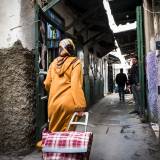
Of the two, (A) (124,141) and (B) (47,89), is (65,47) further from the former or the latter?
(A) (124,141)

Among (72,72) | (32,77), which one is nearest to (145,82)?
(32,77)

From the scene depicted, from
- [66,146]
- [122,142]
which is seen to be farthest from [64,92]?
[122,142]

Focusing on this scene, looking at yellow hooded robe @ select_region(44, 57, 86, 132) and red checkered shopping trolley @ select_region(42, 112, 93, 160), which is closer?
red checkered shopping trolley @ select_region(42, 112, 93, 160)

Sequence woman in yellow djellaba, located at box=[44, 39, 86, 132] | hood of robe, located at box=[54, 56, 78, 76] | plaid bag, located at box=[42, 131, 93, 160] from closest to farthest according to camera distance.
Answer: plaid bag, located at box=[42, 131, 93, 160], woman in yellow djellaba, located at box=[44, 39, 86, 132], hood of robe, located at box=[54, 56, 78, 76]

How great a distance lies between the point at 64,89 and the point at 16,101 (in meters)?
1.81

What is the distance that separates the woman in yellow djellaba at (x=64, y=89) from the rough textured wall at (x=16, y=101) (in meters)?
1.51

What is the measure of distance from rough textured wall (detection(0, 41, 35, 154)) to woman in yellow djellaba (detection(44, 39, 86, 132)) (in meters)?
1.51

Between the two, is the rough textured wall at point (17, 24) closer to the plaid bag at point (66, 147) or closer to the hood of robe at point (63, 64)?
the hood of robe at point (63, 64)

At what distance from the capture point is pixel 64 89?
206 inches

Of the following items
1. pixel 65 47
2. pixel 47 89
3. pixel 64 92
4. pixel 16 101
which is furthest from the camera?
pixel 16 101

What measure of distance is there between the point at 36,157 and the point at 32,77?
4.82ft

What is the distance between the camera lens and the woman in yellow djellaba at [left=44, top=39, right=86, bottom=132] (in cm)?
511

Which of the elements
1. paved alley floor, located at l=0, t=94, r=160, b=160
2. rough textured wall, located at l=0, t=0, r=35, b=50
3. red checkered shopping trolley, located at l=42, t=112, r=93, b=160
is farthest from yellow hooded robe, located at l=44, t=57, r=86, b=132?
rough textured wall, located at l=0, t=0, r=35, b=50

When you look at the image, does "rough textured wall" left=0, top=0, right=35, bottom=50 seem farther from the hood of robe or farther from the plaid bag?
the plaid bag
